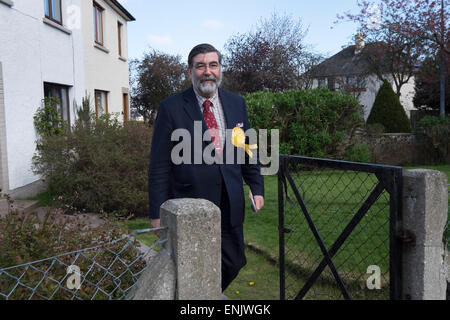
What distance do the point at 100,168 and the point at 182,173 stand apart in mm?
4175

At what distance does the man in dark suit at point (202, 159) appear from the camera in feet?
9.46

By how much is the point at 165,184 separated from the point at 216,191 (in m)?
0.35

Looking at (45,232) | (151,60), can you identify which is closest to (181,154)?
(45,232)

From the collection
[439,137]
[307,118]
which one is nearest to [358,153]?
[307,118]

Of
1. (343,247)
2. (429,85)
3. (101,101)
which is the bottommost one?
(343,247)

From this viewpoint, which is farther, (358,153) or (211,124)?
(358,153)

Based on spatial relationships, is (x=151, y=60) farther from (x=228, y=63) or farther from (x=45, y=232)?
(x=45, y=232)

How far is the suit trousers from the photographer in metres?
2.97

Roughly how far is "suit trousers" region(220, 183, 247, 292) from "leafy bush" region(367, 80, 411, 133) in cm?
1722

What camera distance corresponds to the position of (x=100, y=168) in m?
6.72

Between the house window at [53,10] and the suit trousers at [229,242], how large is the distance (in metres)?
8.55

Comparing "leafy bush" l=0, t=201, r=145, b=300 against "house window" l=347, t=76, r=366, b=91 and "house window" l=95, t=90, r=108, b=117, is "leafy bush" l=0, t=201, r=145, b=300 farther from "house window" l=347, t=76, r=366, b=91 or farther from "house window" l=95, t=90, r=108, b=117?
"house window" l=347, t=76, r=366, b=91

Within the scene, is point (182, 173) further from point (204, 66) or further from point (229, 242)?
point (204, 66)
